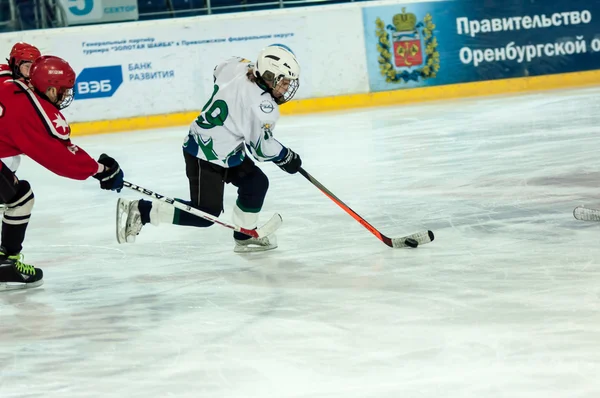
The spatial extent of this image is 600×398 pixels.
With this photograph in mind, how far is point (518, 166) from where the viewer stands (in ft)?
19.5

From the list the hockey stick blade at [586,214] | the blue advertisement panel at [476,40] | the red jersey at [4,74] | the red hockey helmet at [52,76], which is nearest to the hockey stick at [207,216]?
the red hockey helmet at [52,76]

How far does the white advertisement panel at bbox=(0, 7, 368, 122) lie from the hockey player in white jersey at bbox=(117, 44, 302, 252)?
23.5 ft

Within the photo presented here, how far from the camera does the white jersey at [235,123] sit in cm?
375

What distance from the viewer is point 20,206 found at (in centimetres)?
372

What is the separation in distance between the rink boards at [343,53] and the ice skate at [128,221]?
23.4 feet

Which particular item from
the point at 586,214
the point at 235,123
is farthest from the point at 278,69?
the point at 586,214

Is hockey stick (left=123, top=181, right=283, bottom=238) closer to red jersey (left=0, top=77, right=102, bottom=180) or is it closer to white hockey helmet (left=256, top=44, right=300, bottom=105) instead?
red jersey (left=0, top=77, right=102, bottom=180)

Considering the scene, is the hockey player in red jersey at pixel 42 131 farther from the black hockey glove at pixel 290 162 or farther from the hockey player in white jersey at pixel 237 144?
the black hockey glove at pixel 290 162

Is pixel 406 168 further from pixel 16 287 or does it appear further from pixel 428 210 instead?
pixel 16 287

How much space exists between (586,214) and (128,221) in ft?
6.50

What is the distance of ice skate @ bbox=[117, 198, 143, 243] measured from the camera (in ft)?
13.2

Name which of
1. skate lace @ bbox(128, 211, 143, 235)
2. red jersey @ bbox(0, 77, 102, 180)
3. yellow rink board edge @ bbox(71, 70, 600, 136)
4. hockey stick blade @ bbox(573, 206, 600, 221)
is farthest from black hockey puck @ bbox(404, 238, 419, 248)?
yellow rink board edge @ bbox(71, 70, 600, 136)

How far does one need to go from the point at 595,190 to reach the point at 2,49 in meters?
7.91

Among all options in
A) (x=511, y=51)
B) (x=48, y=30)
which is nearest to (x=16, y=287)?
(x=48, y=30)
